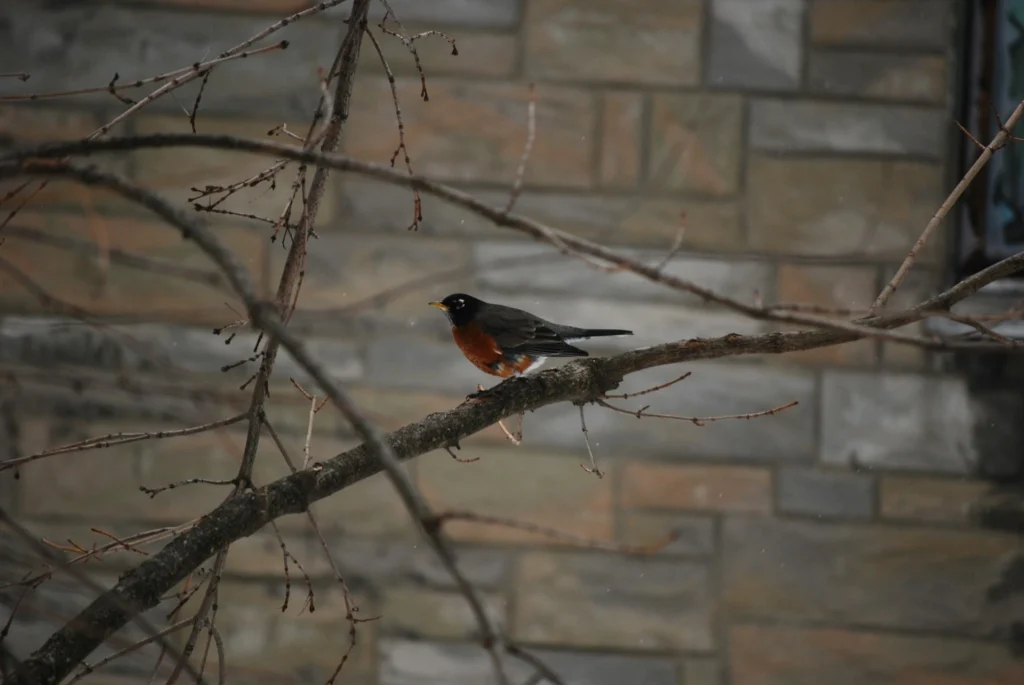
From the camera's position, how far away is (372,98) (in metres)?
2.23

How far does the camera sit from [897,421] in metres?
2.22

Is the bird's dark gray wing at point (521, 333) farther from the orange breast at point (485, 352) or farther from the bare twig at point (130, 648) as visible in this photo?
the bare twig at point (130, 648)

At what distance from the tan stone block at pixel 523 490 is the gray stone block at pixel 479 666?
0.26 meters

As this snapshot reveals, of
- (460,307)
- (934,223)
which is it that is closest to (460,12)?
(460,307)

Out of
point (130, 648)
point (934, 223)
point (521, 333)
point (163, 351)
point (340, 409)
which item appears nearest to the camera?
Answer: point (340, 409)

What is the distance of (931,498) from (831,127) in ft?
2.83

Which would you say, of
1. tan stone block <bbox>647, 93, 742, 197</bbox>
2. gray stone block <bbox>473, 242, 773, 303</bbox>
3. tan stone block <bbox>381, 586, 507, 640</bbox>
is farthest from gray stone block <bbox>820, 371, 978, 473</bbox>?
tan stone block <bbox>381, 586, 507, 640</bbox>

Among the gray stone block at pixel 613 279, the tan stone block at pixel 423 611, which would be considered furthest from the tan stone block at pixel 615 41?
the tan stone block at pixel 423 611

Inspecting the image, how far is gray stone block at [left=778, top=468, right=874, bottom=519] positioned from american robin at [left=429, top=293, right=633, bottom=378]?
744mm

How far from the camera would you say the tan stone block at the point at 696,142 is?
2.24m

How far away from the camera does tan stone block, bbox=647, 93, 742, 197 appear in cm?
224

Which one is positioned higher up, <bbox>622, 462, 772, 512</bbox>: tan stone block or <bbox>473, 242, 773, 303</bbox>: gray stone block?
<bbox>473, 242, 773, 303</bbox>: gray stone block

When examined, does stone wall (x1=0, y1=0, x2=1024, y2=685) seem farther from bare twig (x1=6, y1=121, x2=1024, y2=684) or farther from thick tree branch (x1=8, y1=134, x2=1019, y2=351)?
thick tree branch (x1=8, y1=134, x2=1019, y2=351)

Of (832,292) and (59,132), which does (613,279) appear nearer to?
(832,292)
